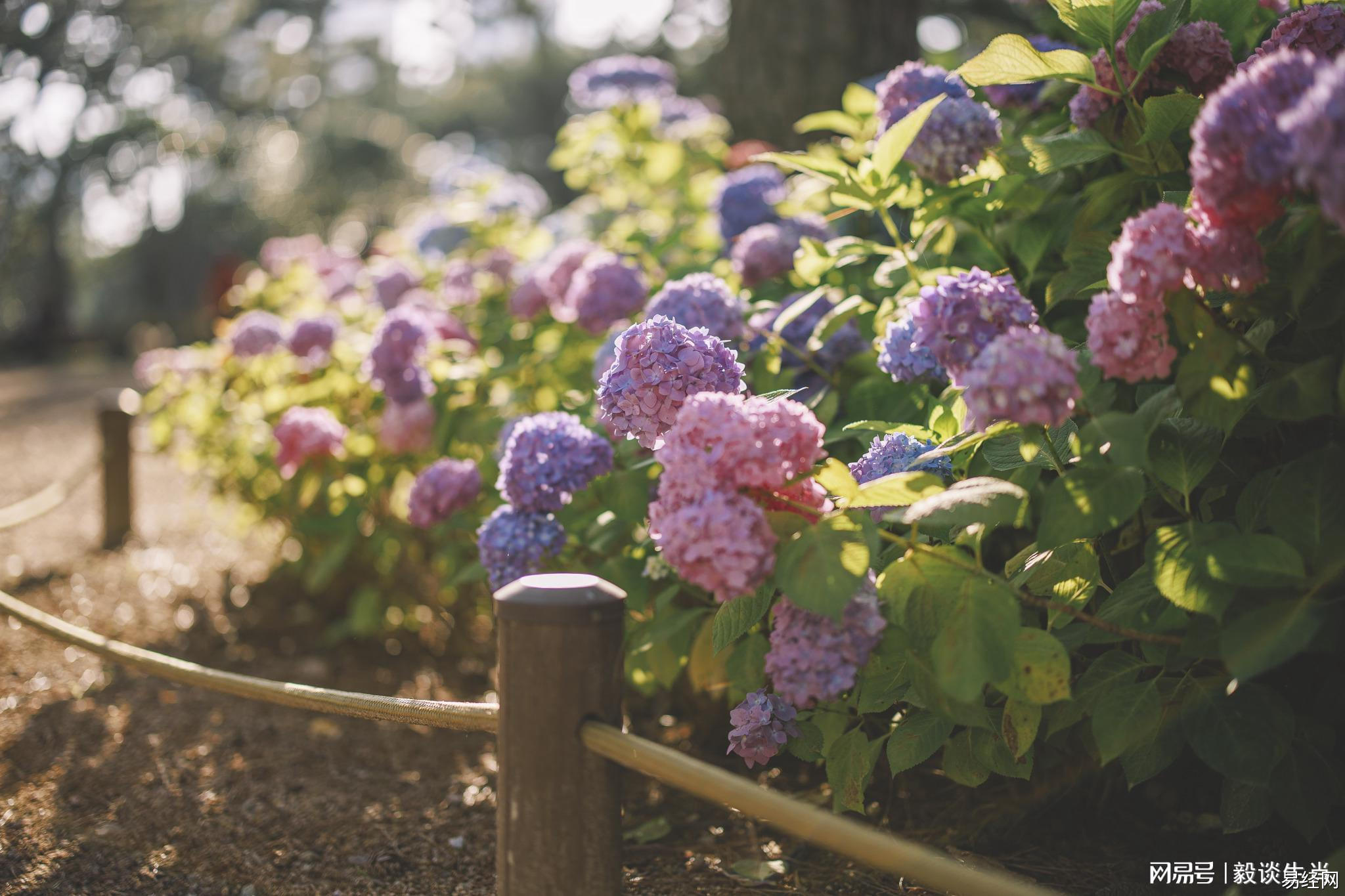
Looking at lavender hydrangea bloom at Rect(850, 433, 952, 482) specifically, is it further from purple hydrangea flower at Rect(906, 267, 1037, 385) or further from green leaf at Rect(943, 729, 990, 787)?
green leaf at Rect(943, 729, 990, 787)

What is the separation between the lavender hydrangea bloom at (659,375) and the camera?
1439 millimetres

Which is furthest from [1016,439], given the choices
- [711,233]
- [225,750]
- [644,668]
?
[225,750]

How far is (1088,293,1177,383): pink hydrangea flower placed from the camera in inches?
46.4

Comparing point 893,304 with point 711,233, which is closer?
point 893,304

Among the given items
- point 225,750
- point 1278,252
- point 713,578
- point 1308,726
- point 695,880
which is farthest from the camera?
point 225,750

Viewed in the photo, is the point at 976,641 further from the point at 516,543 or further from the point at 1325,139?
the point at 516,543

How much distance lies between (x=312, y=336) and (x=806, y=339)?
1851mm

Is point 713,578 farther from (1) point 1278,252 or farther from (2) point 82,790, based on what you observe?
(2) point 82,790

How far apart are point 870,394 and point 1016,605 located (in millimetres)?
894

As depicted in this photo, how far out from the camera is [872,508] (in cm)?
147

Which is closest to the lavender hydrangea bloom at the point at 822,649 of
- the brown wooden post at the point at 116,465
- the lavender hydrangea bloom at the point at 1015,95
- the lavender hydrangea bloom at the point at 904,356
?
the lavender hydrangea bloom at the point at 904,356

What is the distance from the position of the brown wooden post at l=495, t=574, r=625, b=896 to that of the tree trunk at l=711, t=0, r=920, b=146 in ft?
11.5

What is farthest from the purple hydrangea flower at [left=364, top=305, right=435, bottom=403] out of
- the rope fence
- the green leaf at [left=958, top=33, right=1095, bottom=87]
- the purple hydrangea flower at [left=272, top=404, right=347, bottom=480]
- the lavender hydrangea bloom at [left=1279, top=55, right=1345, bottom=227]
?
the lavender hydrangea bloom at [left=1279, top=55, right=1345, bottom=227]

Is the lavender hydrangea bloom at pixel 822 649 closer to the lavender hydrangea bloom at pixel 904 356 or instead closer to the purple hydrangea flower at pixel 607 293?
the lavender hydrangea bloom at pixel 904 356
